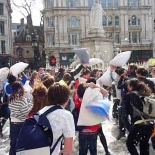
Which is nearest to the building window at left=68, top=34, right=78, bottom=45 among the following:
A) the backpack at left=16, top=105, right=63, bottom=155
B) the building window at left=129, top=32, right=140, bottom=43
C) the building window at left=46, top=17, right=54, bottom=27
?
the building window at left=46, top=17, right=54, bottom=27

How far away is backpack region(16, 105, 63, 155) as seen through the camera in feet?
11.5

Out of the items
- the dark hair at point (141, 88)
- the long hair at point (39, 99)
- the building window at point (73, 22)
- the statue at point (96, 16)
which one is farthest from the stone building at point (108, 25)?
the long hair at point (39, 99)

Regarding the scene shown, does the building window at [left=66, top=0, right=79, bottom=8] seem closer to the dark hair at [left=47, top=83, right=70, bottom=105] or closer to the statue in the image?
the statue

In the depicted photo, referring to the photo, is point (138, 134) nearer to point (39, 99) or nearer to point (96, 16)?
point (39, 99)

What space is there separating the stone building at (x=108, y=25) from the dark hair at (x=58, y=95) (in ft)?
181

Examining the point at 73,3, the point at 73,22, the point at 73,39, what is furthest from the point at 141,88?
the point at 73,3

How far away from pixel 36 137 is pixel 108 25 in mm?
60466

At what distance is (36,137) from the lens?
3.50 m

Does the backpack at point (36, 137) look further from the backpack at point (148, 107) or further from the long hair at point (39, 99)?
the backpack at point (148, 107)

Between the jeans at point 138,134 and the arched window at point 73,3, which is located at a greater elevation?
the arched window at point 73,3

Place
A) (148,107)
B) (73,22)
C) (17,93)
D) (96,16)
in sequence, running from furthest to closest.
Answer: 1. (73,22)
2. (96,16)
3. (17,93)
4. (148,107)

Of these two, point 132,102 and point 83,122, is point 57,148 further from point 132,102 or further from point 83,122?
point 132,102

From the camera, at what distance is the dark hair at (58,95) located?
3871 mm

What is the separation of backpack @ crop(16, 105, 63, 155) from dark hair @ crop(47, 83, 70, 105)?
0.26 m
